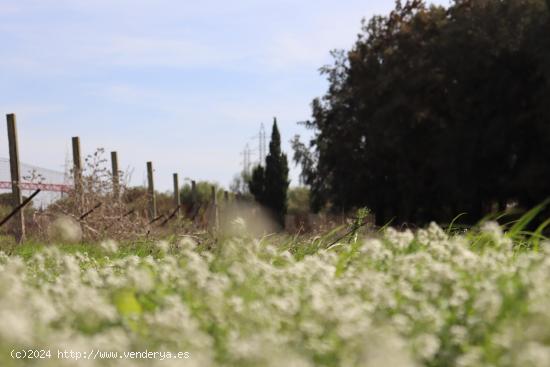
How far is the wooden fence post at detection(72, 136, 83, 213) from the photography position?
1479 cm

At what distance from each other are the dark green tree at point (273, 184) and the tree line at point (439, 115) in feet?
21.0

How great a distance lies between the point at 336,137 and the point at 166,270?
30.8m

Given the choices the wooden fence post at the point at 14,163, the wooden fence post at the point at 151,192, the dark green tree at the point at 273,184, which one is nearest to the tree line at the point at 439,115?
the dark green tree at the point at 273,184

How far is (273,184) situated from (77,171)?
28496 millimetres

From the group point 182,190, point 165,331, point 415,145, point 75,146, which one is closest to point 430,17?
point 415,145

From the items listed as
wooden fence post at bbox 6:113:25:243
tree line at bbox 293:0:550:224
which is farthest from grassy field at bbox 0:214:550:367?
tree line at bbox 293:0:550:224

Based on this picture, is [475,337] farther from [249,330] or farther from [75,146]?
[75,146]

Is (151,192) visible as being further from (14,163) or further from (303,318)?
(303,318)

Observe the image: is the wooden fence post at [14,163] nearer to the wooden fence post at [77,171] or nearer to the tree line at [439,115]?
the wooden fence post at [77,171]

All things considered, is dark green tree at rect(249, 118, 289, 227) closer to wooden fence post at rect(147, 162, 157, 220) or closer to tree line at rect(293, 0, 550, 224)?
tree line at rect(293, 0, 550, 224)

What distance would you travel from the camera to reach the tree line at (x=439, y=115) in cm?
2783

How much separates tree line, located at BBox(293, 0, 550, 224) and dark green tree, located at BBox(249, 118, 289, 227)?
21.0 feet

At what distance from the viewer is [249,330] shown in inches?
124

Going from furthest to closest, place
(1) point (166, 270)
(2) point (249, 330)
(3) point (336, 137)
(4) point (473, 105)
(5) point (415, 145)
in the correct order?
(3) point (336, 137) → (5) point (415, 145) → (4) point (473, 105) → (1) point (166, 270) → (2) point (249, 330)
